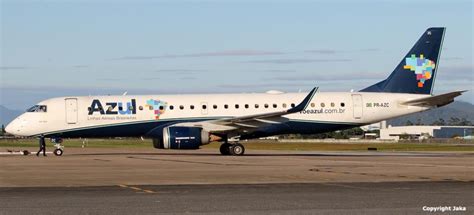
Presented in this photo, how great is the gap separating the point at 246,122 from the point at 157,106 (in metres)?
4.48

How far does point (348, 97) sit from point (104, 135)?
40.5ft

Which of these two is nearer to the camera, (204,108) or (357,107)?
(204,108)

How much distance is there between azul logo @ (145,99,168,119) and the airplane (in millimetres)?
49

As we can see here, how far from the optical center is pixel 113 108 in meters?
40.8

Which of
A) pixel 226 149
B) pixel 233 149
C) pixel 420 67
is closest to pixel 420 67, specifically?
pixel 420 67

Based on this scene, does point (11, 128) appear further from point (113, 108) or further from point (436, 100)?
point (436, 100)

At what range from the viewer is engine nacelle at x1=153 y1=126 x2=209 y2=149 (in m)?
38.8

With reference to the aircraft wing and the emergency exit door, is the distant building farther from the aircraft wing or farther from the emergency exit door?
the emergency exit door

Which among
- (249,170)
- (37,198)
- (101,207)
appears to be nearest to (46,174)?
(249,170)

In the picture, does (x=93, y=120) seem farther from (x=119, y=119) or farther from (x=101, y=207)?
(x=101, y=207)

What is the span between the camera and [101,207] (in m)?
14.2

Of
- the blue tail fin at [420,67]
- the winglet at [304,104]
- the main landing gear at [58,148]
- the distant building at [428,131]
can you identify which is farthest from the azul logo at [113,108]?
the distant building at [428,131]

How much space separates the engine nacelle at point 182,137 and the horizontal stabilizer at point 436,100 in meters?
10.9

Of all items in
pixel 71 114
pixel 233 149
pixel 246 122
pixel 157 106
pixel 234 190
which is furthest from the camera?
pixel 233 149
